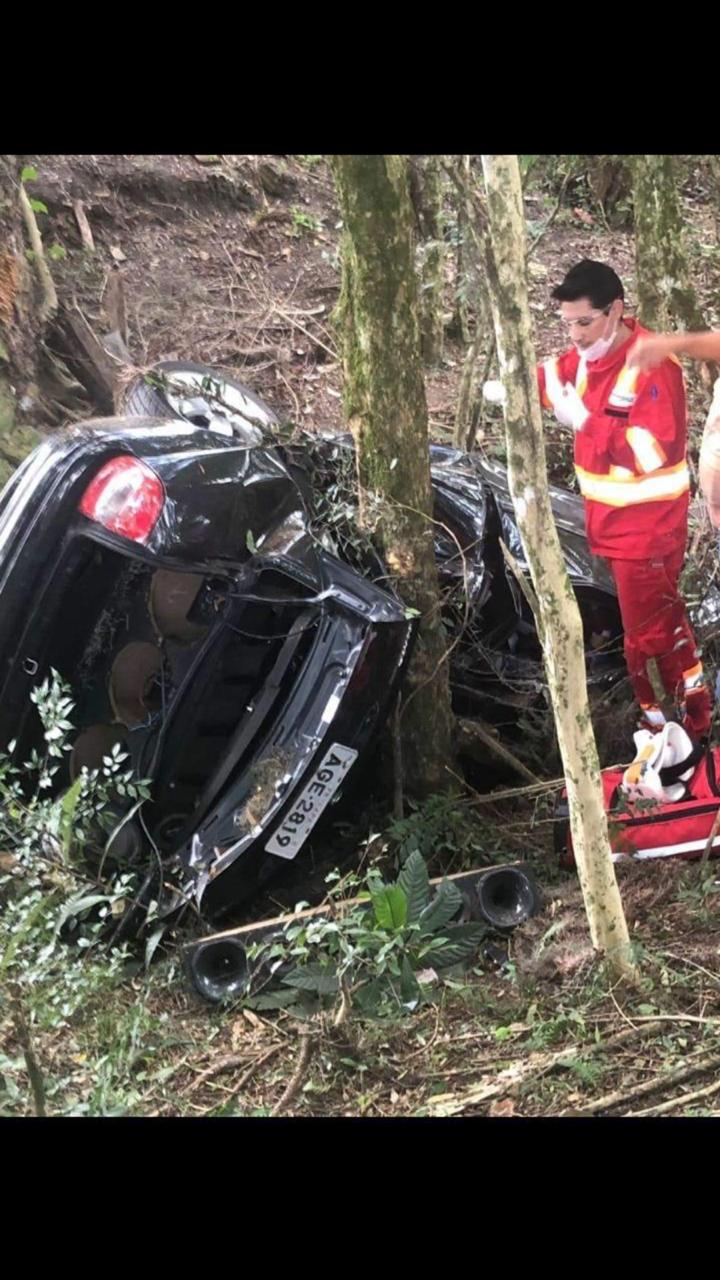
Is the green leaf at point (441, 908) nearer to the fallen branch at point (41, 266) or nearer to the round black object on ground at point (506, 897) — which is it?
the round black object on ground at point (506, 897)

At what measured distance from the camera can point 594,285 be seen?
3.53m

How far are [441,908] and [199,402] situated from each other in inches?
77.7

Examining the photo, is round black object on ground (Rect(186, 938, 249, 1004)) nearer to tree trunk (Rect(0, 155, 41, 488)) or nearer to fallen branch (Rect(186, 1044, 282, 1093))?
fallen branch (Rect(186, 1044, 282, 1093))

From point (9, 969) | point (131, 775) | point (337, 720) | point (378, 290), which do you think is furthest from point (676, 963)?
point (378, 290)

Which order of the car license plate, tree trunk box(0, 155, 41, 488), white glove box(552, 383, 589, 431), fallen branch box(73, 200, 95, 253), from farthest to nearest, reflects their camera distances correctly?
fallen branch box(73, 200, 95, 253) → tree trunk box(0, 155, 41, 488) → white glove box(552, 383, 589, 431) → the car license plate

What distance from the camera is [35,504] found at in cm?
319

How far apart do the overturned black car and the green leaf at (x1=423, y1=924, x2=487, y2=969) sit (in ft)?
1.69

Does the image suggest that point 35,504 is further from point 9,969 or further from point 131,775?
point 9,969

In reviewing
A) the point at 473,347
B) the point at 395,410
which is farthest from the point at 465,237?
the point at 395,410

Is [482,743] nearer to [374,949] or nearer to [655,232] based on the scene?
[374,949]

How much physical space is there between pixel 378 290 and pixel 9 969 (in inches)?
90.5

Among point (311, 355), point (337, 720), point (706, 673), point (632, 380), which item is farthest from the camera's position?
point (311, 355)

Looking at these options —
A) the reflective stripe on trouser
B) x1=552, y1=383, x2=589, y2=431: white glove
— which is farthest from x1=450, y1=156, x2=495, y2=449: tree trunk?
the reflective stripe on trouser

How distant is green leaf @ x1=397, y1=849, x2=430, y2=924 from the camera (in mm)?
3180
